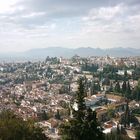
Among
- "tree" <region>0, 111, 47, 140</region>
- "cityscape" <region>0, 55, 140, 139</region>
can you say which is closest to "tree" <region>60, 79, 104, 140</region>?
"tree" <region>0, 111, 47, 140</region>

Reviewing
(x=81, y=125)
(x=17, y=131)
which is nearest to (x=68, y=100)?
(x=17, y=131)

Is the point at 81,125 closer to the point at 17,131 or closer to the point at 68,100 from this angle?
the point at 17,131

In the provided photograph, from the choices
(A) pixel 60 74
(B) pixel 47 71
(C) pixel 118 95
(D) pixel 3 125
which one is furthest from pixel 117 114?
(B) pixel 47 71

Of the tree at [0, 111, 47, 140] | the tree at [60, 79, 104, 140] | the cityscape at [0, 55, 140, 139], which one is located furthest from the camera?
the cityscape at [0, 55, 140, 139]

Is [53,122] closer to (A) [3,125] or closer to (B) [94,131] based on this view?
(A) [3,125]

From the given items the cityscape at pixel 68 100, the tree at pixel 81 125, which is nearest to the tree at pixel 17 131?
the tree at pixel 81 125

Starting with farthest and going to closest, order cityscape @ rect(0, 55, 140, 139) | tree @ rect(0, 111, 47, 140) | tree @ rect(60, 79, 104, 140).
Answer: cityscape @ rect(0, 55, 140, 139)
tree @ rect(0, 111, 47, 140)
tree @ rect(60, 79, 104, 140)

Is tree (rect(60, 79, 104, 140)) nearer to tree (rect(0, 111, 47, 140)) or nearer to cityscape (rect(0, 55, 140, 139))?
tree (rect(0, 111, 47, 140))

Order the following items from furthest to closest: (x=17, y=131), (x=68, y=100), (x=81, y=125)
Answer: (x=68, y=100), (x=17, y=131), (x=81, y=125)

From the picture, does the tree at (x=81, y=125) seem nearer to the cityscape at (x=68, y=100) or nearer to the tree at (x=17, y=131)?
the tree at (x=17, y=131)
